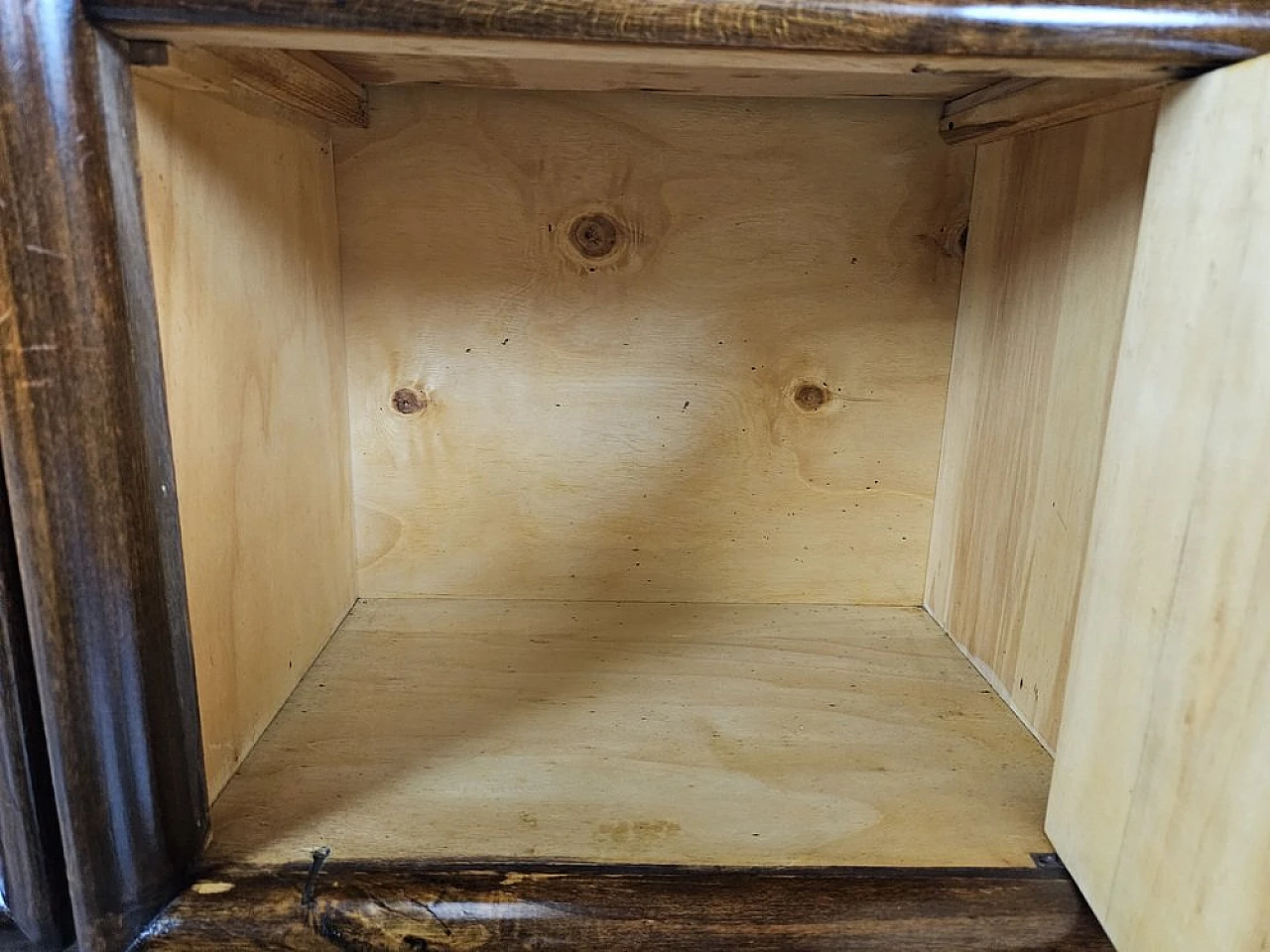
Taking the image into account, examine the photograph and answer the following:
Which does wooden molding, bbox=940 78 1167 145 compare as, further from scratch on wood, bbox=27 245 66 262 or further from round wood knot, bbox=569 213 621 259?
scratch on wood, bbox=27 245 66 262

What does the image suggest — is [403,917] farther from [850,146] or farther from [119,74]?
[850,146]

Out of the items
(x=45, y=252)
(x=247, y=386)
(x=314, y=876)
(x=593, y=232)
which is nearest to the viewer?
(x=45, y=252)

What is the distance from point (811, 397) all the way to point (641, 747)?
37 cm

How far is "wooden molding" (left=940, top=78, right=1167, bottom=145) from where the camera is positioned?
1.69ft

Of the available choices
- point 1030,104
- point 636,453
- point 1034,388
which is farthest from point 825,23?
point 636,453

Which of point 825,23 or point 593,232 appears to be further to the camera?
point 593,232

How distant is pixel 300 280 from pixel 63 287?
0.34 meters

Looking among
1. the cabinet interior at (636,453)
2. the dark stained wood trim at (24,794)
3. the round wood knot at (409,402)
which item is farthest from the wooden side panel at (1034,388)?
the dark stained wood trim at (24,794)

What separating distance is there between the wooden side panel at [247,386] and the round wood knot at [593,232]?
8.2 inches

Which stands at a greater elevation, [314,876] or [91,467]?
[91,467]

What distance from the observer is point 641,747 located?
0.63m

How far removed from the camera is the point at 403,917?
0.47 m

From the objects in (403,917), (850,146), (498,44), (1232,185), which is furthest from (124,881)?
(850,146)

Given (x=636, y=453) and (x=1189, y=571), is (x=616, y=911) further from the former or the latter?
(x=636, y=453)
